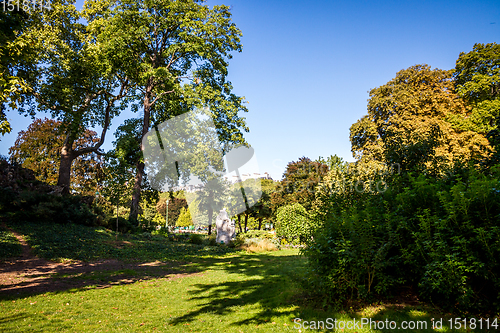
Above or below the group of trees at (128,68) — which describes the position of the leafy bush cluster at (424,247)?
below

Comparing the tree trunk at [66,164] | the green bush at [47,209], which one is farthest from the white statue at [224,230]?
the tree trunk at [66,164]

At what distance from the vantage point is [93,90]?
22.1 metres

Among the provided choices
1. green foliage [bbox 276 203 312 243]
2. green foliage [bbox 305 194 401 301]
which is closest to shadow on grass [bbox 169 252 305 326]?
green foliage [bbox 305 194 401 301]

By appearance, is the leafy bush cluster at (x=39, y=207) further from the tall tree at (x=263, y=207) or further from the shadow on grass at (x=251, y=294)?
the tall tree at (x=263, y=207)

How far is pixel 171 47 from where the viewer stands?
800 inches

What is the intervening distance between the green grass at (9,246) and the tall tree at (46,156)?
1884 cm

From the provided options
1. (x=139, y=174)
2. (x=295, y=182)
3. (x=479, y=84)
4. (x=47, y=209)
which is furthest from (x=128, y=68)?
(x=479, y=84)

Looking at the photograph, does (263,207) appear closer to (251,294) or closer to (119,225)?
(119,225)

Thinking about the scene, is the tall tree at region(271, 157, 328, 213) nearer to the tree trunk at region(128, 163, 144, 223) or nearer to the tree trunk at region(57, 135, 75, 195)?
the tree trunk at region(128, 163, 144, 223)

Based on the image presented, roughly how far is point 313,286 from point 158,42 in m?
22.1

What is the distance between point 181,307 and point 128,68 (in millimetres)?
19869

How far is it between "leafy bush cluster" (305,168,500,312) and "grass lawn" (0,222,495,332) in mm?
479

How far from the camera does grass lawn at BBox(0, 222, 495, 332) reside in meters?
4.77

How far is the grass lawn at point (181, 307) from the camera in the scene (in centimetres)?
477
